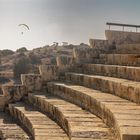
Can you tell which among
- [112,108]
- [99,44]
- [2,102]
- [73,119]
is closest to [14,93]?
[2,102]

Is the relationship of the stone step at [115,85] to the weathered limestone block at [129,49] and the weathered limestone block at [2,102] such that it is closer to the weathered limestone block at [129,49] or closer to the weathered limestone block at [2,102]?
the weathered limestone block at [129,49]

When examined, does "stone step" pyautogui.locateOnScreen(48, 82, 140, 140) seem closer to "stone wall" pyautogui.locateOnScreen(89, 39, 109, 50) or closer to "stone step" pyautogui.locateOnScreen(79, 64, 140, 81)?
"stone step" pyautogui.locateOnScreen(79, 64, 140, 81)

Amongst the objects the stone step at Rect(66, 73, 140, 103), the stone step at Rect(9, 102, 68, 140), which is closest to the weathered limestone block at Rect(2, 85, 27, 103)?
the stone step at Rect(9, 102, 68, 140)

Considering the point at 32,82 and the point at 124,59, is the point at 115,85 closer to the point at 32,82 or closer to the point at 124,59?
the point at 124,59

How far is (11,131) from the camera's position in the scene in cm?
816

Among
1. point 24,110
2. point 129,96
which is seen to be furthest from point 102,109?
point 24,110

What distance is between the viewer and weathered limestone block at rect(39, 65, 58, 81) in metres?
11.3

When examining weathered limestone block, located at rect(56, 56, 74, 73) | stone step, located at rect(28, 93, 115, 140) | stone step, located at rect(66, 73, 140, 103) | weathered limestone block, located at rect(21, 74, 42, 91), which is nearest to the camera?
stone step, located at rect(28, 93, 115, 140)

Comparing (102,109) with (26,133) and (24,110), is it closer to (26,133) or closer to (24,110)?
(26,133)

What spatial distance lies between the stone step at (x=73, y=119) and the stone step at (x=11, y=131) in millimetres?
750

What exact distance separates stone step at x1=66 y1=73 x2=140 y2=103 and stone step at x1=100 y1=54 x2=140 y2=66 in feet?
3.32

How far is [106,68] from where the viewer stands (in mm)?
8969

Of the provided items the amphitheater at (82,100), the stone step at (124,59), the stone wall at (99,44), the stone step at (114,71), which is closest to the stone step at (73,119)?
the amphitheater at (82,100)

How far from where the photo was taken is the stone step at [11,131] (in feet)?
25.1
